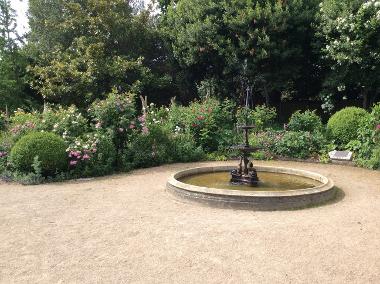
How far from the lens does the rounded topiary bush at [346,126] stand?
12.0m

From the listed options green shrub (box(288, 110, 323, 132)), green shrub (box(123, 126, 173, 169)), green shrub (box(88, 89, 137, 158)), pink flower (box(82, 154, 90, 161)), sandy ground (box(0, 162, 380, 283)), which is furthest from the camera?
green shrub (box(288, 110, 323, 132))

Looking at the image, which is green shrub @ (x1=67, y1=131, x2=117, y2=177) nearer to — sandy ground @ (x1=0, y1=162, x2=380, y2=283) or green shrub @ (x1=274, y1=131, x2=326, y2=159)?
sandy ground @ (x1=0, y1=162, x2=380, y2=283)

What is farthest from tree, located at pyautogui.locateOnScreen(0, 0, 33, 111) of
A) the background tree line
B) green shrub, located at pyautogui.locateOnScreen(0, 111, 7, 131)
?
green shrub, located at pyautogui.locateOnScreen(0, 111, 7, 131)

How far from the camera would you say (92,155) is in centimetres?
926

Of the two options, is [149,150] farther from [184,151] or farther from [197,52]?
[197,52]

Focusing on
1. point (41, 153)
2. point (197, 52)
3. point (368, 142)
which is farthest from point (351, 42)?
point (41, 153)

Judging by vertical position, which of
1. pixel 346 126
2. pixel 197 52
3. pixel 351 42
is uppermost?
pixel 197 52

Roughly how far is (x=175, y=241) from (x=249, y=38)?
1228 centimetres

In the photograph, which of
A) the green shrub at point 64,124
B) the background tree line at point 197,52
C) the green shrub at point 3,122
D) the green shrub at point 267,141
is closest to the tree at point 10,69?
the background tree line at point 197,52

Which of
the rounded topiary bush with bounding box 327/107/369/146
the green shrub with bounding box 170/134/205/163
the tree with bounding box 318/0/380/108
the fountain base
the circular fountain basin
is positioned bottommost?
the circular fountain basin

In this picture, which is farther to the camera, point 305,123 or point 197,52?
point 197,52

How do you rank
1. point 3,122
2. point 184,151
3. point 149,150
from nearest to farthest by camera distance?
point 149,150 < point 184,151 < point 3,122

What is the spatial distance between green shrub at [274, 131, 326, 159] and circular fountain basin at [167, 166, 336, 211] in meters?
3.47

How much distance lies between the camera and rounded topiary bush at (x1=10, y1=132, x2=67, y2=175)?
336 inches
